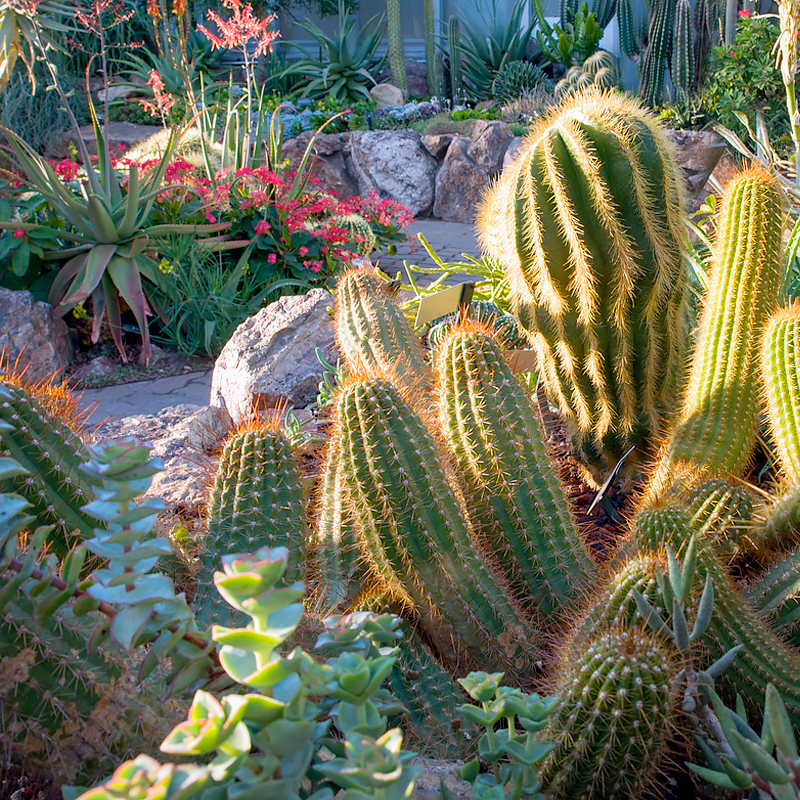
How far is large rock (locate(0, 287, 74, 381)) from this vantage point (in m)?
4.17

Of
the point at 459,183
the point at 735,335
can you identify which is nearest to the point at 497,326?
the point at 735,335

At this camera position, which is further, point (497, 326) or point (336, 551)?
point (497, 326)

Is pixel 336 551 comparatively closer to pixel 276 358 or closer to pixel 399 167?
pixel 276 358

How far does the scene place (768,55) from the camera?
744 cm

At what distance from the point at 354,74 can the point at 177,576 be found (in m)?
11.6

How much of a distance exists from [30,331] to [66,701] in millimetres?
4130

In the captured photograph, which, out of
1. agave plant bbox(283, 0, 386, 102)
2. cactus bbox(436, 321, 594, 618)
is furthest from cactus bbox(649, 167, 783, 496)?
agave plant bbox(283, 0, 386, 102)

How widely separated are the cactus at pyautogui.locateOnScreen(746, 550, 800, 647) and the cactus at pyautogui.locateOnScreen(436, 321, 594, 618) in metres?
0.29

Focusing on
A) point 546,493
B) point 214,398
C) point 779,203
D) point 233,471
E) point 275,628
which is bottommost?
point 214,398

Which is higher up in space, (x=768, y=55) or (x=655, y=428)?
(x=768, y=55)

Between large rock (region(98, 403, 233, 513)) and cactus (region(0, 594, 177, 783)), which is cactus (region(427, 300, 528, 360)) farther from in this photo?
cactus (region(0, 594, 177, 783))

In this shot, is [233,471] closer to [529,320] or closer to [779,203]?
[529,320]

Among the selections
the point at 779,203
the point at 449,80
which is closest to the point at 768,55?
the point at 449,80

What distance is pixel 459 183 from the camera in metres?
8.70
